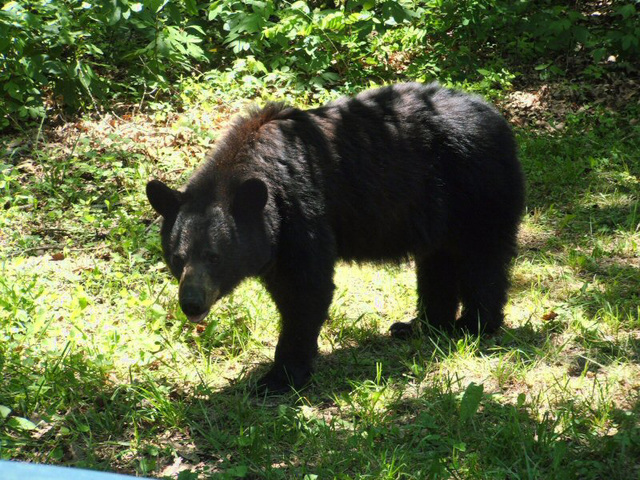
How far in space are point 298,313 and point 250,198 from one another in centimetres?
86

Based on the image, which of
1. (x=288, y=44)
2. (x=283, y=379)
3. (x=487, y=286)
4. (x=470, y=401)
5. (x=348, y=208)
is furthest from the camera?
(x=288, y=44)

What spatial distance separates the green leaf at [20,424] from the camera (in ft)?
14.8

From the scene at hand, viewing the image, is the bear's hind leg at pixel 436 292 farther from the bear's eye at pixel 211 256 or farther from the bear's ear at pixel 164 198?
the bear's ear at pixel 164 198

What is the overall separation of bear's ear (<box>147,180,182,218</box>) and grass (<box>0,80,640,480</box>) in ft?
3.25

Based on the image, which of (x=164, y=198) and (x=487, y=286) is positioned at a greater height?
(x=164, y=198)

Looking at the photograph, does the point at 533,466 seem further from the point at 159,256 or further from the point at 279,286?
the point at 159,256

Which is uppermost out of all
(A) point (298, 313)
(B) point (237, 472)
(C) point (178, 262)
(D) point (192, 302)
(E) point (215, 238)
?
(E) point (215, 238)

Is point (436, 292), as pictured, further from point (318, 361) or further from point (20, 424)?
point (20, 424)

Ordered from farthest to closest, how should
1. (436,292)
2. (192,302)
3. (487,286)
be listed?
1. (436,292)
2. (487,286)
3. (192,302)

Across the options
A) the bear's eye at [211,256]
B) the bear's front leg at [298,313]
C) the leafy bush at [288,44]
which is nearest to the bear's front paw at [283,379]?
the bear's front leg at [298,313]

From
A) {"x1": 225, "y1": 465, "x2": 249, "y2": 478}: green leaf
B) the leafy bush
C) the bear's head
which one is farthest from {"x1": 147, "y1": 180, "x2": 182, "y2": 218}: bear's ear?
the leafy bush

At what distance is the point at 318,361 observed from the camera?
5723 millimetres

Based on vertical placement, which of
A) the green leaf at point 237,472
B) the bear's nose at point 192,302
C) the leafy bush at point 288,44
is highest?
the leafy bush at point 288,44

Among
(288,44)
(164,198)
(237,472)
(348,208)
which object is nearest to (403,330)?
(348,208)
